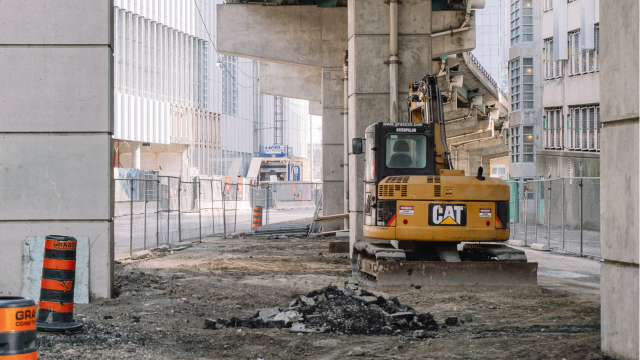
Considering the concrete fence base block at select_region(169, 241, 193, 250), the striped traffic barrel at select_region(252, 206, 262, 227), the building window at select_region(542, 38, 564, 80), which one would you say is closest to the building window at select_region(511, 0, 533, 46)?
the building window at select_region(542, 38, 564, 80)

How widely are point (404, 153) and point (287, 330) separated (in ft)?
19.8

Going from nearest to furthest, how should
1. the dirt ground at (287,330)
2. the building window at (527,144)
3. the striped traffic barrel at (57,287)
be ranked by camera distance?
the dirt ground at (287,330)
the striped traffic barrel at (57,287)
the building window at (527,144)

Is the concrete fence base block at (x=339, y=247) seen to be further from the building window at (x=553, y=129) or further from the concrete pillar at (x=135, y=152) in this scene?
the concrete pillar at (x=135, y=152)

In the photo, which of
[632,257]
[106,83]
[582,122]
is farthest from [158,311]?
[582,122]

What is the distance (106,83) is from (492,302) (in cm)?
693

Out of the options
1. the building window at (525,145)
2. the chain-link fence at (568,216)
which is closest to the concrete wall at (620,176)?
the chain-link fence at (568,216)

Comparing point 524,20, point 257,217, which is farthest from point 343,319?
point 524,20

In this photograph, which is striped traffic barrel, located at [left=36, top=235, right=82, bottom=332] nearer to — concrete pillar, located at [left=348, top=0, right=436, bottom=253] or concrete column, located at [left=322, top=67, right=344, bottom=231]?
concrete pillar, located at [left=348, top=0, right=436, bottom=253]

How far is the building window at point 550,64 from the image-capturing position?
1492 inches

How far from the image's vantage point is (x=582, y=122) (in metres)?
35.9

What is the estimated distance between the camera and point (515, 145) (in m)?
41.3

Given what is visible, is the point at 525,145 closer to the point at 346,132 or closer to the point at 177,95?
the point at 346,132

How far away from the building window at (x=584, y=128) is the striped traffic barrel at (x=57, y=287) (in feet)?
102

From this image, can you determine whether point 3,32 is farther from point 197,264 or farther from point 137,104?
point 137,104
